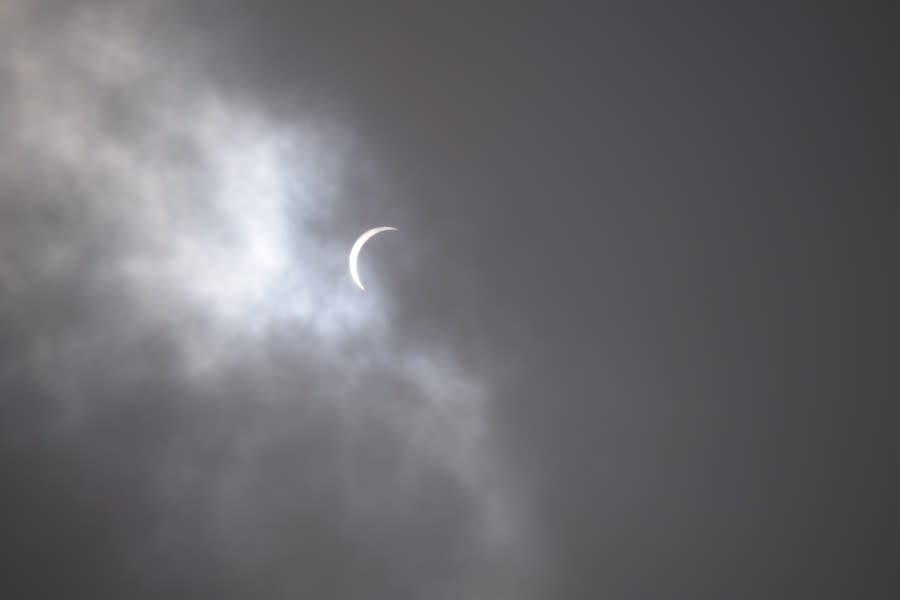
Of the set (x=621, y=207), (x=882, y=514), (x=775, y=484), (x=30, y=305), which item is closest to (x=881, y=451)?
(x=882, y=514)

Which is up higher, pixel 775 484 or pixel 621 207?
pixel 621 207

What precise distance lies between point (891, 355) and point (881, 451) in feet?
5.77

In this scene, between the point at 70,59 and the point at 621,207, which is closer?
the point at 70,59

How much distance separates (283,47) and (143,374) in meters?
6.33

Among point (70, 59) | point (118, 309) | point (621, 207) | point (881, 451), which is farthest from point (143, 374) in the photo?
point (881, 451)

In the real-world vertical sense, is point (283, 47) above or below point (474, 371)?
above

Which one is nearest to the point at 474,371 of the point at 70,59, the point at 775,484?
the point at 775,484

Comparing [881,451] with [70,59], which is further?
[881,451]

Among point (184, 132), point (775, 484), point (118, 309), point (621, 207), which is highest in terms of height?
point (184, 132)

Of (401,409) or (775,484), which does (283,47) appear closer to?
(401,409)

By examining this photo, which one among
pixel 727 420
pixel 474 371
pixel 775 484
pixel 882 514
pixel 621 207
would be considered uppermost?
pixel 621 207

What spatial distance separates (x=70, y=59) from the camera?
9.59 m

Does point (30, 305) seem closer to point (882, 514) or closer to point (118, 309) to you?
point (118, 309)

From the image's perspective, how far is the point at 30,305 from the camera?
10.1m
